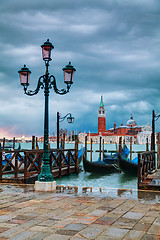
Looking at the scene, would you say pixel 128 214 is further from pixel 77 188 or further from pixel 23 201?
pixel 77 188

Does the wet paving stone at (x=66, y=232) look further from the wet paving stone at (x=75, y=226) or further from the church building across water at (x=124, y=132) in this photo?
the church building across water at (x=124, y=132)

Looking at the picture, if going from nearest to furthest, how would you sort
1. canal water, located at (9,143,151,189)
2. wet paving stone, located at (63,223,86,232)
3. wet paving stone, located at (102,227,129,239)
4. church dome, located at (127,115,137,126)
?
wet paving stone, located at (102,227,129,239)
wet paving stone, located at (63,223,86,232)
canal water, located at (9,143,151,189)
church dome, located at (127,115,137,126)

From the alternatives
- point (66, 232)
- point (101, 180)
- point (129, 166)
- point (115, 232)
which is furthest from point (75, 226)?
point (129, 166)

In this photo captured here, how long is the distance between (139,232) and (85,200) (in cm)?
210

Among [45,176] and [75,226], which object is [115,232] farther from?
[45,176]

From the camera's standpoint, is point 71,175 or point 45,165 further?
point 71,175

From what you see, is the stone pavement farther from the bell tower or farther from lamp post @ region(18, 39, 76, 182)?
the bell tower

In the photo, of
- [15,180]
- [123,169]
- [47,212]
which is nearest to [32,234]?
[47,212]

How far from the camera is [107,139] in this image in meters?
129

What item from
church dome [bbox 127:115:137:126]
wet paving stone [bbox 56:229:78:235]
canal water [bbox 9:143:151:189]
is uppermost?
church dome [bbox 127:115:137:126]

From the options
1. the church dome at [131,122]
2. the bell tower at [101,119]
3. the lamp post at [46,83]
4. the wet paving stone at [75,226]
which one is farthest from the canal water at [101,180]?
the church dome at [131,122]

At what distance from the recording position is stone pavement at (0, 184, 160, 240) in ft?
11.4

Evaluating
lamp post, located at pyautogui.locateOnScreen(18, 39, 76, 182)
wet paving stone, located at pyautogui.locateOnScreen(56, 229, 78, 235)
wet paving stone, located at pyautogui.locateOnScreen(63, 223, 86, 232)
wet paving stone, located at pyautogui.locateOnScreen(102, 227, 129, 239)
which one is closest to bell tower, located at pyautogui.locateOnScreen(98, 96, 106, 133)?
lamp post, located at pyautogui.locateOnScreen(18, 39, 76, 182)

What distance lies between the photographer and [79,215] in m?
4.37
